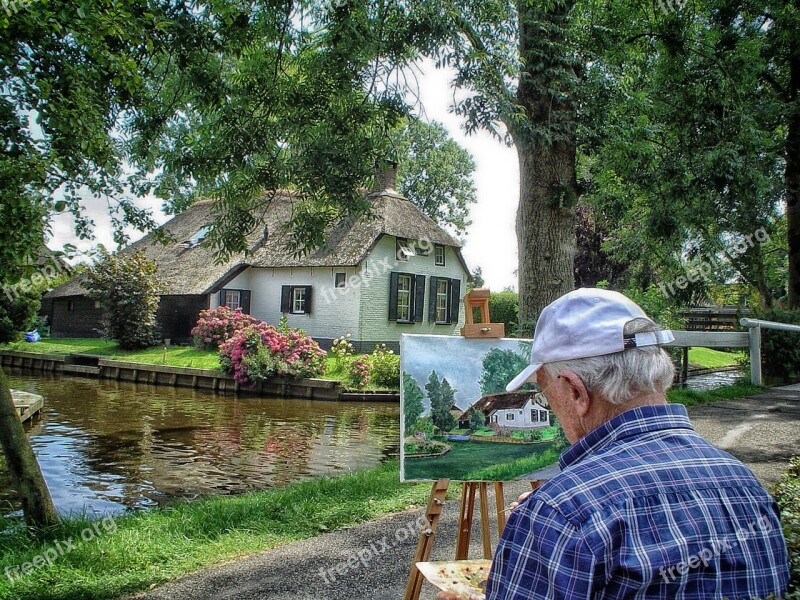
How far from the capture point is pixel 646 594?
149 cm

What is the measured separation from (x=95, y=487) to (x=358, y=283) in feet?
53.4

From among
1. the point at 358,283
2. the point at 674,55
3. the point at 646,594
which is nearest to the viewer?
the point at 646,594

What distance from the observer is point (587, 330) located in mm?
1857

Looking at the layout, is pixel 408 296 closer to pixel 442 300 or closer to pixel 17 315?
pixel 442 300

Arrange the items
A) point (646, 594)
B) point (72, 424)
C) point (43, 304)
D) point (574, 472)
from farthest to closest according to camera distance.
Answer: point (43, 304) < point (72, 424) < point (574, 472) < point (646, 594)

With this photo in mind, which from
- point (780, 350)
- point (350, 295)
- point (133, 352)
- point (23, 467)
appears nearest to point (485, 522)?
point (23, 467)

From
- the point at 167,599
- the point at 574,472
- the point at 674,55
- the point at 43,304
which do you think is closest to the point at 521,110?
the point at 674,55

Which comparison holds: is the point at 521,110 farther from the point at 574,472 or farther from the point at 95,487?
the point at 95,487

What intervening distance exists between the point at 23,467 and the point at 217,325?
65.6 ft

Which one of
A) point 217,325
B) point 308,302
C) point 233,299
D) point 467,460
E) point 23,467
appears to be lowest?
point 23,467

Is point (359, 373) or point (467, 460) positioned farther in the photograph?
point (359, 373)

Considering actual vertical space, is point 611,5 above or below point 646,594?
above

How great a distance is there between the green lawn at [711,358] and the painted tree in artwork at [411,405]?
24790 mm

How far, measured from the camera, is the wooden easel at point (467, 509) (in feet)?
11.1
